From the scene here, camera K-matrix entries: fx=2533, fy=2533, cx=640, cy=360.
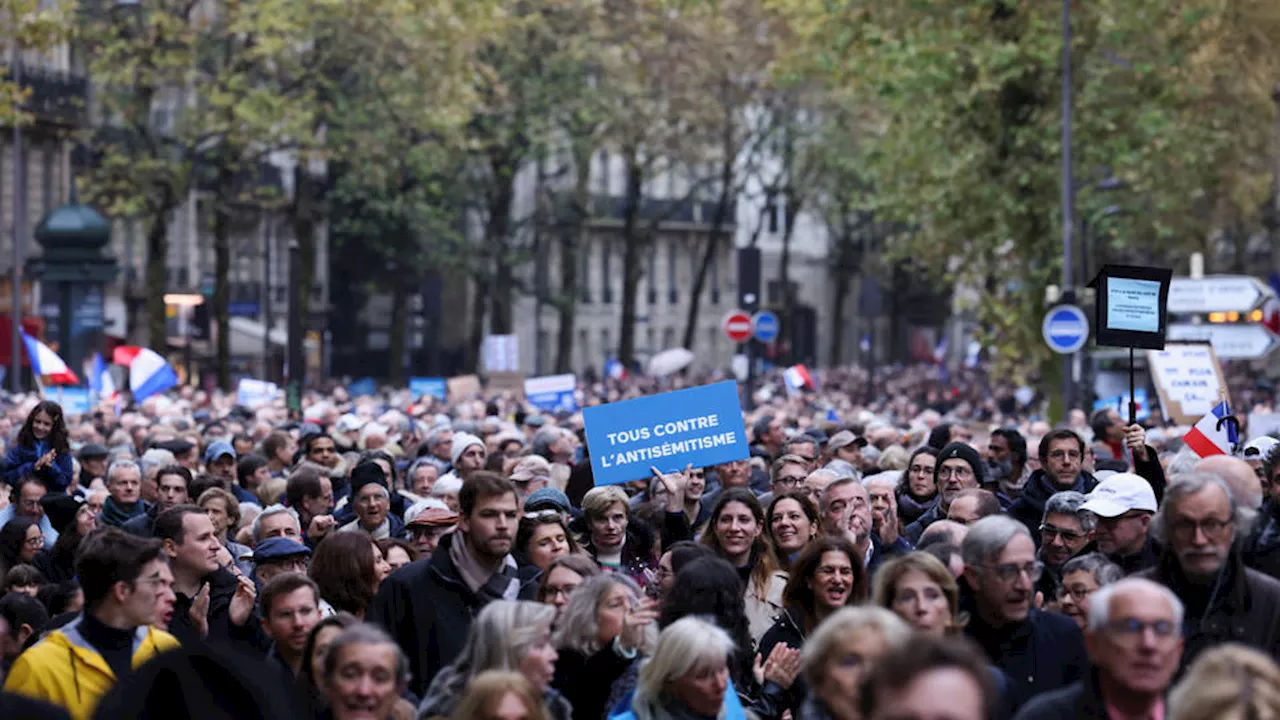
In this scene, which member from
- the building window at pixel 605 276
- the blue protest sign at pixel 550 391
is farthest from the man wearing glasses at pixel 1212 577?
the building window at pixel 605 276

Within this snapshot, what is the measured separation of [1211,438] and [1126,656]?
8.97 m

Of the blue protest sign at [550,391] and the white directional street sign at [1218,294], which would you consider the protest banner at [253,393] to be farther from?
the white directional street sign at [1218,294]

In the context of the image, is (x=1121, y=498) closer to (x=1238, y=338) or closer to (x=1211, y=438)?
(x=1211, y=438)

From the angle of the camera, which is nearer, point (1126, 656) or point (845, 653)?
point (1126, 656)

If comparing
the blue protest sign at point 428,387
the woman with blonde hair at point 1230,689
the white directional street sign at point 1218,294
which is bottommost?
the blue protest sign at point 428,387

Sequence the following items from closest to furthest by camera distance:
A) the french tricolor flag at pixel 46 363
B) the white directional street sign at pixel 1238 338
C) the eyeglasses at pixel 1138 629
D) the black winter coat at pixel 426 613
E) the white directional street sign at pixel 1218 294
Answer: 1. the eyeglasses at pixel 1138 629
2. the black winter coat at pixel 426 613
3. the white directional street sign at pixel 1218 294
4. the french tricolor flag at pixel 46 363
5. the white directional street sign at pixel 1238 338

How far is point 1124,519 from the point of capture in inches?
411

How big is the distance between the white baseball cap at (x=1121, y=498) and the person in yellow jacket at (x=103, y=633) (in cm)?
403

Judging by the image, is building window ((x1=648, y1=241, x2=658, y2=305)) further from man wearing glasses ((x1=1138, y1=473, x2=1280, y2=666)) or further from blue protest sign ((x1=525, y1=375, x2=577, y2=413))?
man wearing glasses ((x1=1138, y1=473, x2=1280, y2=666))

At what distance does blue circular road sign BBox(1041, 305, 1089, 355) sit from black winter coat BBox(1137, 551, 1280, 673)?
818 inches

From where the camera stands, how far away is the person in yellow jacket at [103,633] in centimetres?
761

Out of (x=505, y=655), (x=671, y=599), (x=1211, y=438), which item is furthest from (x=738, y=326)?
(x=505, y=655)

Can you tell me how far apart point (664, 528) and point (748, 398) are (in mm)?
20216

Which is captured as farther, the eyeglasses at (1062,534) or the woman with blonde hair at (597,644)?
the eyeglasses at (1062,534)
